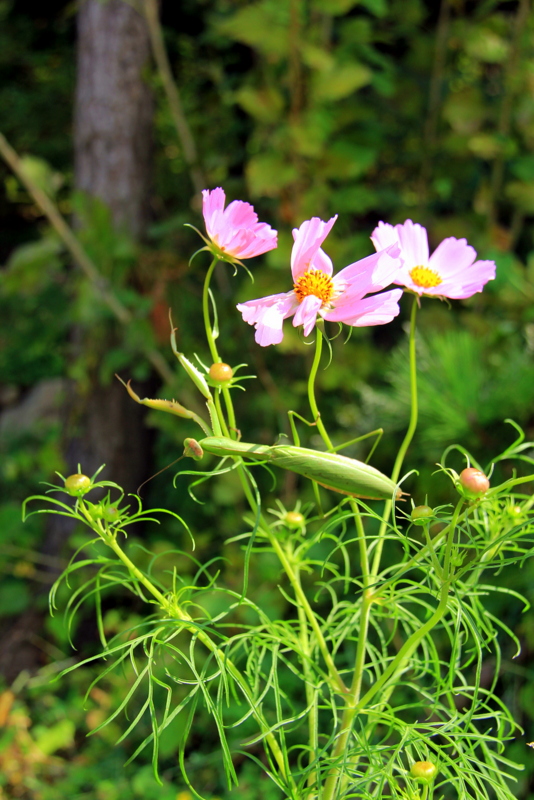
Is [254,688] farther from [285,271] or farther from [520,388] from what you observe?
[285,271]

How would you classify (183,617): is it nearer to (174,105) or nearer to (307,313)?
(307,313)

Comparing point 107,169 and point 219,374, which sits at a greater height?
point 219,374

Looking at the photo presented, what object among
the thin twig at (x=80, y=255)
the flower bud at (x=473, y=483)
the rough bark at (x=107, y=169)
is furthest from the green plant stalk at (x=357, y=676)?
the rough bark at (x=107, y=169)

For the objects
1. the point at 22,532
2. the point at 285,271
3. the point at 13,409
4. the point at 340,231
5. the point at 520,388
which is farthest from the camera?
the point at 13,409

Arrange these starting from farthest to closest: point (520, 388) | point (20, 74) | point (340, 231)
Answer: point (20, 74), point (340, 231), point (520, 388)

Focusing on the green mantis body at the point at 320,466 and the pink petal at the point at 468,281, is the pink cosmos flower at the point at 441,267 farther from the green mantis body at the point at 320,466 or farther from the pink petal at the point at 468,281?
the green mantis body at the point at 320,466

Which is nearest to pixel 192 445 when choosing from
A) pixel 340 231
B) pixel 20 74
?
pixel 340 231

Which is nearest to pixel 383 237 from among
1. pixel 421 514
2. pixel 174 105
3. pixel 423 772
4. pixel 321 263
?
pixel 321 263
